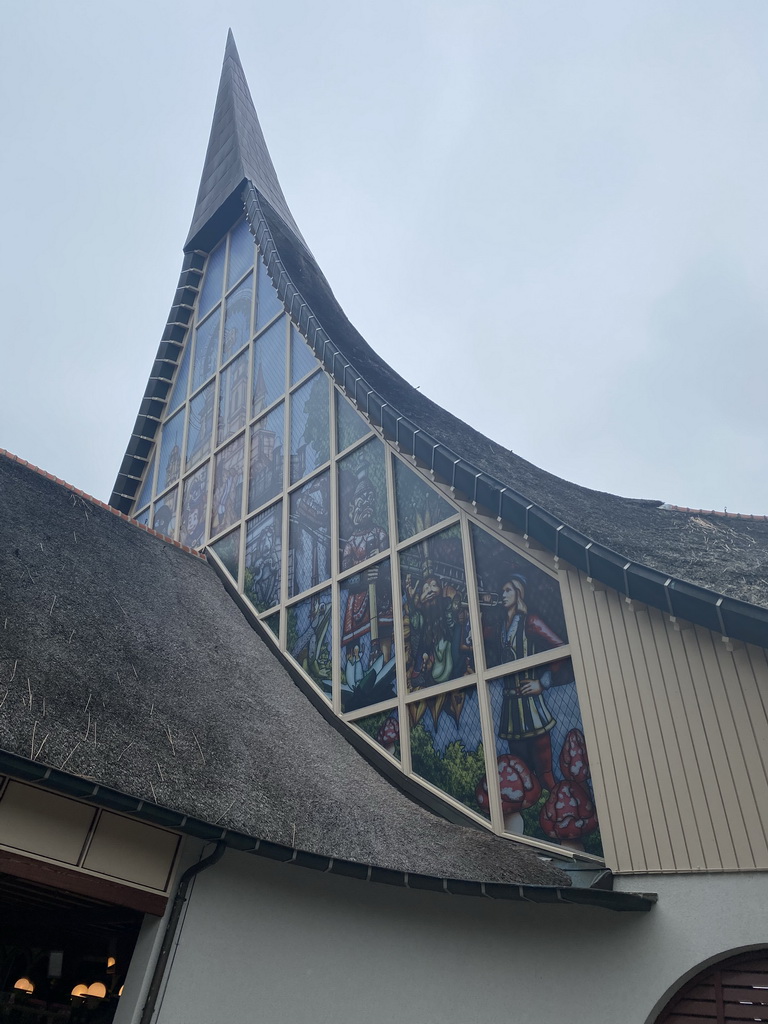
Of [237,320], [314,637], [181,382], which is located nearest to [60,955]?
[314,637]

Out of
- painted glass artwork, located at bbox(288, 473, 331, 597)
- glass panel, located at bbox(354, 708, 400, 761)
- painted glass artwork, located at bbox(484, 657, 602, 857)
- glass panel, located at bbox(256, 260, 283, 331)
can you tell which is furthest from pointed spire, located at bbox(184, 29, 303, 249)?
painted glass artwork, located at bbox(484, 657, 602, 857)

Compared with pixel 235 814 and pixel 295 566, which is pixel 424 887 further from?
pixel 295 566

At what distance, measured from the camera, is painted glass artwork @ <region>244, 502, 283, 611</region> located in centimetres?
980

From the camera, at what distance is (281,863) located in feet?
17.1

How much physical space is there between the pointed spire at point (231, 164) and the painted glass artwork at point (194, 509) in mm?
5210

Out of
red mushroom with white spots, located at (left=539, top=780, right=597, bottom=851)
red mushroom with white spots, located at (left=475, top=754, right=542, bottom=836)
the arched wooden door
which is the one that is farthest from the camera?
red mushroom with white spots, located at (left=475, top=754, right=542, bottom=836)

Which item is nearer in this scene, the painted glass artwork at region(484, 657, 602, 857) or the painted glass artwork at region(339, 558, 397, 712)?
the painted glass artwork at region(484, 657, 602, 857)

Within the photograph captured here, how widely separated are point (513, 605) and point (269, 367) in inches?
261

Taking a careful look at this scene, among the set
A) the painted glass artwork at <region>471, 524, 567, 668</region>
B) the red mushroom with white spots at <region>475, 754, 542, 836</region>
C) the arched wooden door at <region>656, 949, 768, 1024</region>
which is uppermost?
the painted glass artwork at <region>471, 524, 567, 668</region>

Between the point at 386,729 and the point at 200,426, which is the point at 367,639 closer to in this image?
the point at 386,729

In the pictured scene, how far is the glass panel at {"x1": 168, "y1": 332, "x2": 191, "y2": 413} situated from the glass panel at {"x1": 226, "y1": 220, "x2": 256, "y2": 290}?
1.58 m

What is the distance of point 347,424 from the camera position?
9.52m

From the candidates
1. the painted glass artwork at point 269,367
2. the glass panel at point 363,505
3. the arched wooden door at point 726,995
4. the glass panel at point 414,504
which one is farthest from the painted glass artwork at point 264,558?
the arched wooden door at point 726,995

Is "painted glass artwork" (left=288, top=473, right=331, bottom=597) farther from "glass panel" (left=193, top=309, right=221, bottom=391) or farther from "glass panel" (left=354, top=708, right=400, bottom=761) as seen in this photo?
"glass panel" (left=193, top=309, right=221, bottom=391)
